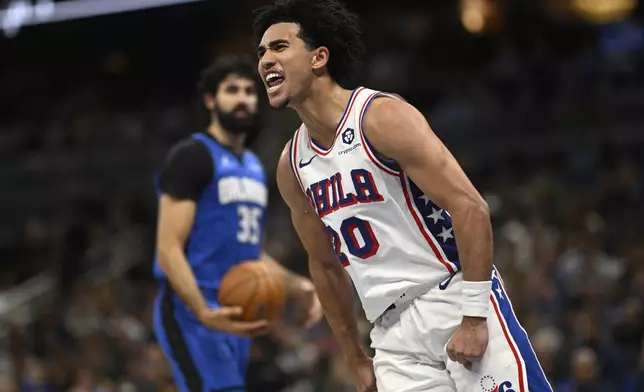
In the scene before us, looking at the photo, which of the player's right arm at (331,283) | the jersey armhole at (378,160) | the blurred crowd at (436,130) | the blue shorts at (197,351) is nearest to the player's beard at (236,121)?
the blue shorts at (197,351)

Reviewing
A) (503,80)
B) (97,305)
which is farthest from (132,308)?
(503,80)

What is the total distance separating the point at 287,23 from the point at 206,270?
1.75 metres

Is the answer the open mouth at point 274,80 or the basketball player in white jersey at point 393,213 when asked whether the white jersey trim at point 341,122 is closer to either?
the basketball player in white jersey at point 393,213

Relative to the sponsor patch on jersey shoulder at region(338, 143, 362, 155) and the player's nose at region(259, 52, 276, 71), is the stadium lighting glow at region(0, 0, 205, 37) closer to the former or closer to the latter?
the player's nose at region(259, 52, 276, 71)

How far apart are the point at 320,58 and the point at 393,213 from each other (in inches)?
26.7

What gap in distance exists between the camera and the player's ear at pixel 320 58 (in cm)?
366

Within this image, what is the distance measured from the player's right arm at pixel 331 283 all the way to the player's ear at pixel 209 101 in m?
1.47

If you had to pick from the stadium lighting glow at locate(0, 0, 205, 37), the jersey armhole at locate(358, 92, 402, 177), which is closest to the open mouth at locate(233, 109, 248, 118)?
the jersey armhole at locate(358, 92, 402, 177)

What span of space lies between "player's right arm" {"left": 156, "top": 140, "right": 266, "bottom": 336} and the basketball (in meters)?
0.07

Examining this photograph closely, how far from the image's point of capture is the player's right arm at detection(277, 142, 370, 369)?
3926 millimetres

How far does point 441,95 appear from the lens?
1217 centimetres

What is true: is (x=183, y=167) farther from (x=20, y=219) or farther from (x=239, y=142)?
(x=20, y=219)

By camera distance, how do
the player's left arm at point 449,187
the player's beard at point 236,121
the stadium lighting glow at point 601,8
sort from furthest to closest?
the stadium lighting glow at point 601,8 → the player's beard at point 236,121 → the player's left arm at point 449,187

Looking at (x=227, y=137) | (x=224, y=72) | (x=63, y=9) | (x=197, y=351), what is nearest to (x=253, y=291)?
(x=197, y=351)
